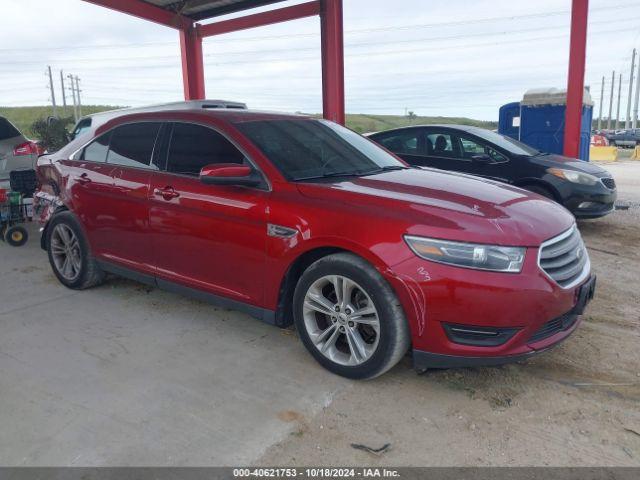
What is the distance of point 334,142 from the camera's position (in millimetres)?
4266

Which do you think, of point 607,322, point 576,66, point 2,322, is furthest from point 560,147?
point 2,322

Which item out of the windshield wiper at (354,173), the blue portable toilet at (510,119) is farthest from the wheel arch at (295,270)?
the blue portable toilet at (510,119)

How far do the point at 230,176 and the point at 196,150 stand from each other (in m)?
0.70

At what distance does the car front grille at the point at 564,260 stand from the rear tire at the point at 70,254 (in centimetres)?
375

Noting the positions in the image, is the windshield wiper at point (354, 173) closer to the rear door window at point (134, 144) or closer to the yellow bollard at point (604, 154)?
the rear door window at point (134, 144)

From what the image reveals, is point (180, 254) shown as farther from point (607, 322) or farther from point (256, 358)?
point (607, 322)

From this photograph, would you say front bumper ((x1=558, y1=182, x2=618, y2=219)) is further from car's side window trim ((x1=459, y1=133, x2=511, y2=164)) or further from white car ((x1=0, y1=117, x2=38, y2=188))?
white car ((x1=0, y1=117, x2=38, y2=188))

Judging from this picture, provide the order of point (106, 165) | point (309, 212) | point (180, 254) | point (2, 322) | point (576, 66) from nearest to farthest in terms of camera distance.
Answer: point (309, 212) → point (180, 254) → point (2, 322) → point (106, 165) → point (576, 66)

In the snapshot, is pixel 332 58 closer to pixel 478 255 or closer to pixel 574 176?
pixel 574 176

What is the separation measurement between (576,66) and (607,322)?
6.48 metres

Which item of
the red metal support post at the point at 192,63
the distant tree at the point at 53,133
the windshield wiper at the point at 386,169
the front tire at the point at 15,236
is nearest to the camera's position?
the windshield wiper at the point at 386,169

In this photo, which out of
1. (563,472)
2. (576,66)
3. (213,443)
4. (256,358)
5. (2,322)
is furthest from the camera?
(576,66)

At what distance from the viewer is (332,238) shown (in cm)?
317

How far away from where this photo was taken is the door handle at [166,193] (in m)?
3.98
